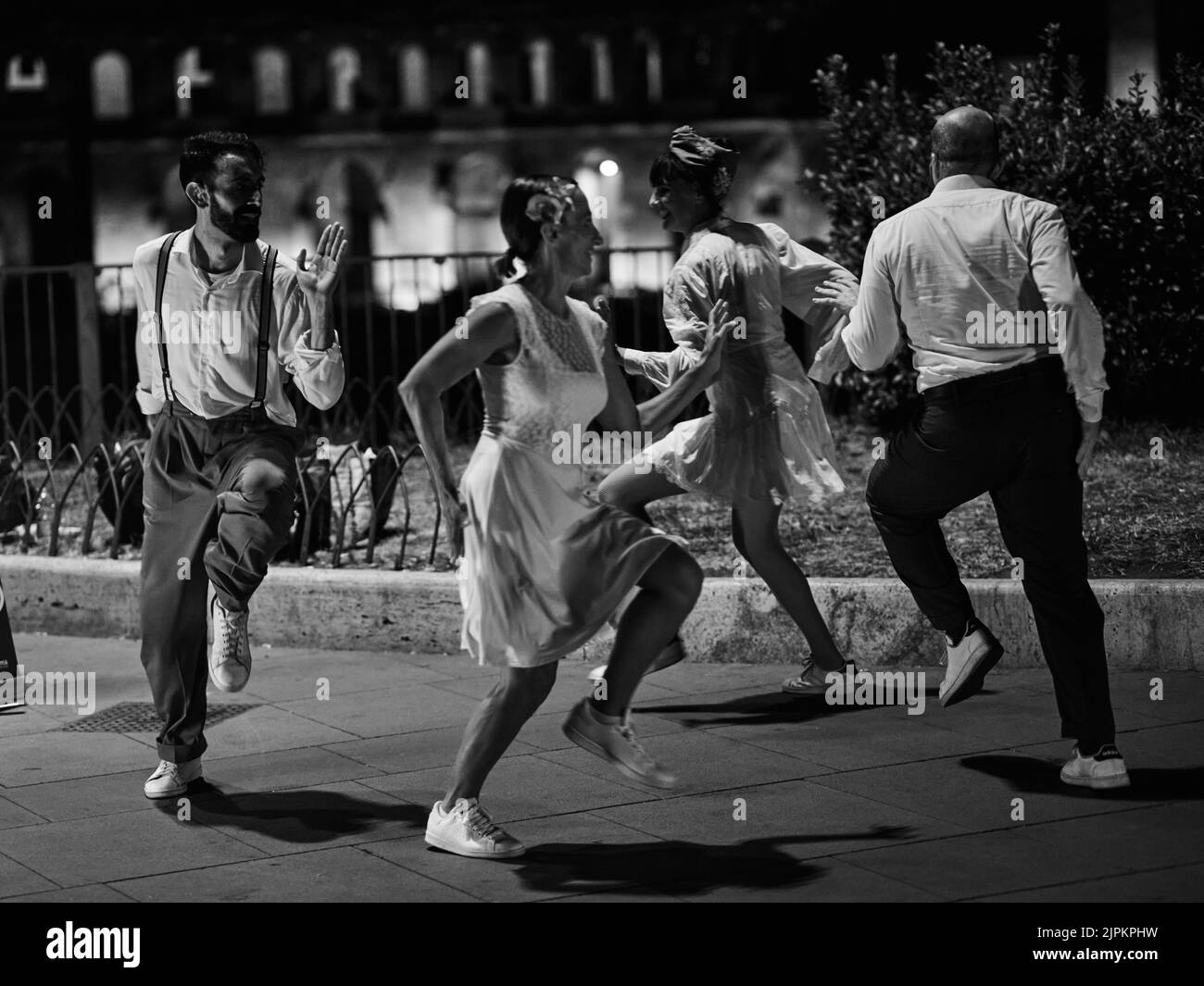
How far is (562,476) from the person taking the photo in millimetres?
4895

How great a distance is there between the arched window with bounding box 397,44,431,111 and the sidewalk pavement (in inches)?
1251

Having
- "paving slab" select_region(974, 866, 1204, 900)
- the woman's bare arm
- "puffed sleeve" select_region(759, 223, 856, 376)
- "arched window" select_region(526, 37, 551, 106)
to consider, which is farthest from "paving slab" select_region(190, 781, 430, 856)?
"arched window" select_region(526, 37, 551, 106)

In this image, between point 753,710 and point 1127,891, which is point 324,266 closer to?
point 753,710

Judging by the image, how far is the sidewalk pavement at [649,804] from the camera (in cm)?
468

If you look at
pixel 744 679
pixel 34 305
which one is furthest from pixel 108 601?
pixel 34 305

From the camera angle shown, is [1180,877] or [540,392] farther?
[540,392]

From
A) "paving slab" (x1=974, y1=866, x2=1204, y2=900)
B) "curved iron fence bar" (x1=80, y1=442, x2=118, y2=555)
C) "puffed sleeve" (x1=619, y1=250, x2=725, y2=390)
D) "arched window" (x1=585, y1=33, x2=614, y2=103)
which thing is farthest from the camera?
"arched window" (x1=585, y1=33, x2=614, y2=103)

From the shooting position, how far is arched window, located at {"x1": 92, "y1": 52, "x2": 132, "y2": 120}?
3938 cm

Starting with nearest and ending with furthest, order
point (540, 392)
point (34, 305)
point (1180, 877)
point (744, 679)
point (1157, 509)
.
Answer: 1. point (1180, 877)
2. point (540, 392)
3. point (744, 679)
4. point (1157, 509)
5. point (34, 305)

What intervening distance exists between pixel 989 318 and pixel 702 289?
134 cm

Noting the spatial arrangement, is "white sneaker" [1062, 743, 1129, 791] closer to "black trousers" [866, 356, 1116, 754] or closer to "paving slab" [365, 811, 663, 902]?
"black trousers" [866, 356, 1116, 754]

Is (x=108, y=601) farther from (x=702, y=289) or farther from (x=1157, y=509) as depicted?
(x=1157, y=509)

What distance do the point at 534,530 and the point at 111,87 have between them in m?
39.5

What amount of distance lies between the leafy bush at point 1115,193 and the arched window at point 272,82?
28.9 meters
